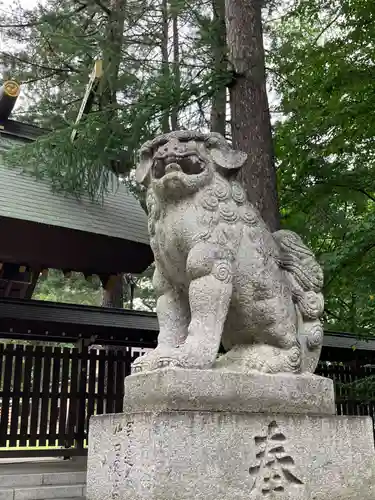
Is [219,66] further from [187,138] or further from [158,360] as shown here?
[158,360]

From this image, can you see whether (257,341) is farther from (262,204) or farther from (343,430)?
(262,204)

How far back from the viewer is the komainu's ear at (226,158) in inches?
122

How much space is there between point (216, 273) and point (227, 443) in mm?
809

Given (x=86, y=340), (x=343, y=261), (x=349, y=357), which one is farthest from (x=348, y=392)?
(x=86, y=340)

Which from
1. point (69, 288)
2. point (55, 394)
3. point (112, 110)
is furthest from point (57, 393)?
point (69, 288)

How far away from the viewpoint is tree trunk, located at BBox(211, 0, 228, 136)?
261 inches

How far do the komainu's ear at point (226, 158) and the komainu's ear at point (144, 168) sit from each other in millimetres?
354

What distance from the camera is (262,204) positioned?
20.4 feet

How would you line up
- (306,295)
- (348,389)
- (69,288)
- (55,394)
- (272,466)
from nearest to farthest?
(272,466)
(306,295)
(55,394)
(348,389)
(69,288)

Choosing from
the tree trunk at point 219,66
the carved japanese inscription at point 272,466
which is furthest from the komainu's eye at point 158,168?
the tree trunk at point 219,66

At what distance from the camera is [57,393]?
23.4ft

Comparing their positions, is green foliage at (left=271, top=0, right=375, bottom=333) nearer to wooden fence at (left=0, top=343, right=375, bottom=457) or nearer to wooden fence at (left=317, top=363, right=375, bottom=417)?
wooden fence at (left=317, top=363, right=375, bottom=417)

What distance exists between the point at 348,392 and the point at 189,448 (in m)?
6.74

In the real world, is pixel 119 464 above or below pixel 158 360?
below
